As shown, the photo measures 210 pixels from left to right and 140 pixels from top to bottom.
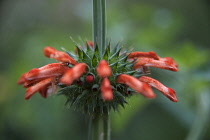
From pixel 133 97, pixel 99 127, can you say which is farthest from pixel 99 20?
pixel 133 97

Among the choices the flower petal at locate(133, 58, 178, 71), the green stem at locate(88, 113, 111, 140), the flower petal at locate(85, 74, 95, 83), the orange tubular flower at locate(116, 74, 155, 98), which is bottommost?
the green stem at locate(88, 113, 111, 140)

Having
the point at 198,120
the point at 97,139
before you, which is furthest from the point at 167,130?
the point at 97,139

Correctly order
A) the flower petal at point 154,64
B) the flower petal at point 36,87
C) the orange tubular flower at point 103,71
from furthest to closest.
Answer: the flower petal at point 154,64, the flower petal at point 36,87, the orange tubular flower at point 103,71

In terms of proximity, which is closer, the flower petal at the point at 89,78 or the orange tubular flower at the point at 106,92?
the orange tubular flower at the point at 106,92

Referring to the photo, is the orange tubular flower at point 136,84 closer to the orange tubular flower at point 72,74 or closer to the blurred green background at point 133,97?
the orange tubular flower at point 72,74

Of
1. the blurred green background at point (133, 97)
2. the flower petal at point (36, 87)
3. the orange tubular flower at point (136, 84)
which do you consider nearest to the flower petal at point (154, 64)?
the orange tubular flower at point (136, 84)

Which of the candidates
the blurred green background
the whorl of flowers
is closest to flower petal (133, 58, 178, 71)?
the whorl of flowers

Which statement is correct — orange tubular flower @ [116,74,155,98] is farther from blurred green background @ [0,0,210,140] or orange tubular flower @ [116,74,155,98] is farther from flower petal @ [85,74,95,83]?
blurred green background @ [0,0,210,140]

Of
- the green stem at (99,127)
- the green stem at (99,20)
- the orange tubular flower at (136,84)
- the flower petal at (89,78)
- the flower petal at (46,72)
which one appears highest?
the green stem at (99,20)
